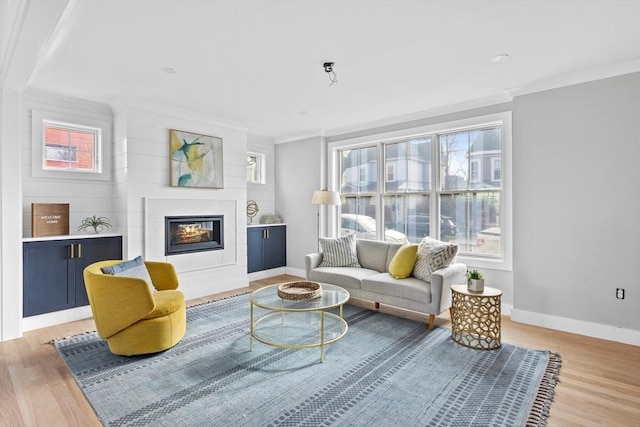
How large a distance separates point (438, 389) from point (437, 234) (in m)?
→ 2.63

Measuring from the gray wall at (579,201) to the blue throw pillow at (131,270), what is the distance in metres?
3.97

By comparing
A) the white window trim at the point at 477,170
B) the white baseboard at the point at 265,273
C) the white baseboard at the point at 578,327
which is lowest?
the white baseboard at the point at 578,327

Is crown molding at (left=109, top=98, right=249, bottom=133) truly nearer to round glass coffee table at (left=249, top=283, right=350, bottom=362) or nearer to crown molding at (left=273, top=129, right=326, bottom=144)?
crown molding at (left=273, top=129, right=326, bottom=144)

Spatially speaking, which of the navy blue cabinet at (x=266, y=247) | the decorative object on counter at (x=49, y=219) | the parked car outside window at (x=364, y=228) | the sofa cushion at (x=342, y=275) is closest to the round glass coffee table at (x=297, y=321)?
the sofa cushion at (x=342, y=275)

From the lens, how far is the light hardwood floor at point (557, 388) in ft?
6.95

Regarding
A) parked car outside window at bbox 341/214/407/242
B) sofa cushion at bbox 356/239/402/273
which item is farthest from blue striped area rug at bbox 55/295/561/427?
parked car outside window at bbox 341/214/407/242

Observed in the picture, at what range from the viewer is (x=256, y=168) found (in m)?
6.38

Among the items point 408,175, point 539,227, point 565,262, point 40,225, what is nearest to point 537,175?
point 539,227

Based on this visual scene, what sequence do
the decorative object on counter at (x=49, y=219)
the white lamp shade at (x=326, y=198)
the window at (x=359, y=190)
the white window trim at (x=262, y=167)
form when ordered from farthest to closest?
the white window trim at (x=262, y=167) < the window at (x=359, y=190) < the white lamp shade at (x=326, y=198) < the decorative object on counter at (x=49, y=219)

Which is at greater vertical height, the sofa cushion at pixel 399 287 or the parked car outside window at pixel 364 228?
the parked car outside window at pixel 364 228

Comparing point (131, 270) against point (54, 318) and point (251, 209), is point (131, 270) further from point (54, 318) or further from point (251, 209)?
point (251, 209)

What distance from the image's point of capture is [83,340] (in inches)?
129

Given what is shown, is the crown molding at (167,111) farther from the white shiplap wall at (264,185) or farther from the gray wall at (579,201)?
the gray wall at (579,201)

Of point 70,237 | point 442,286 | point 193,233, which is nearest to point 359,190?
point 442,286
